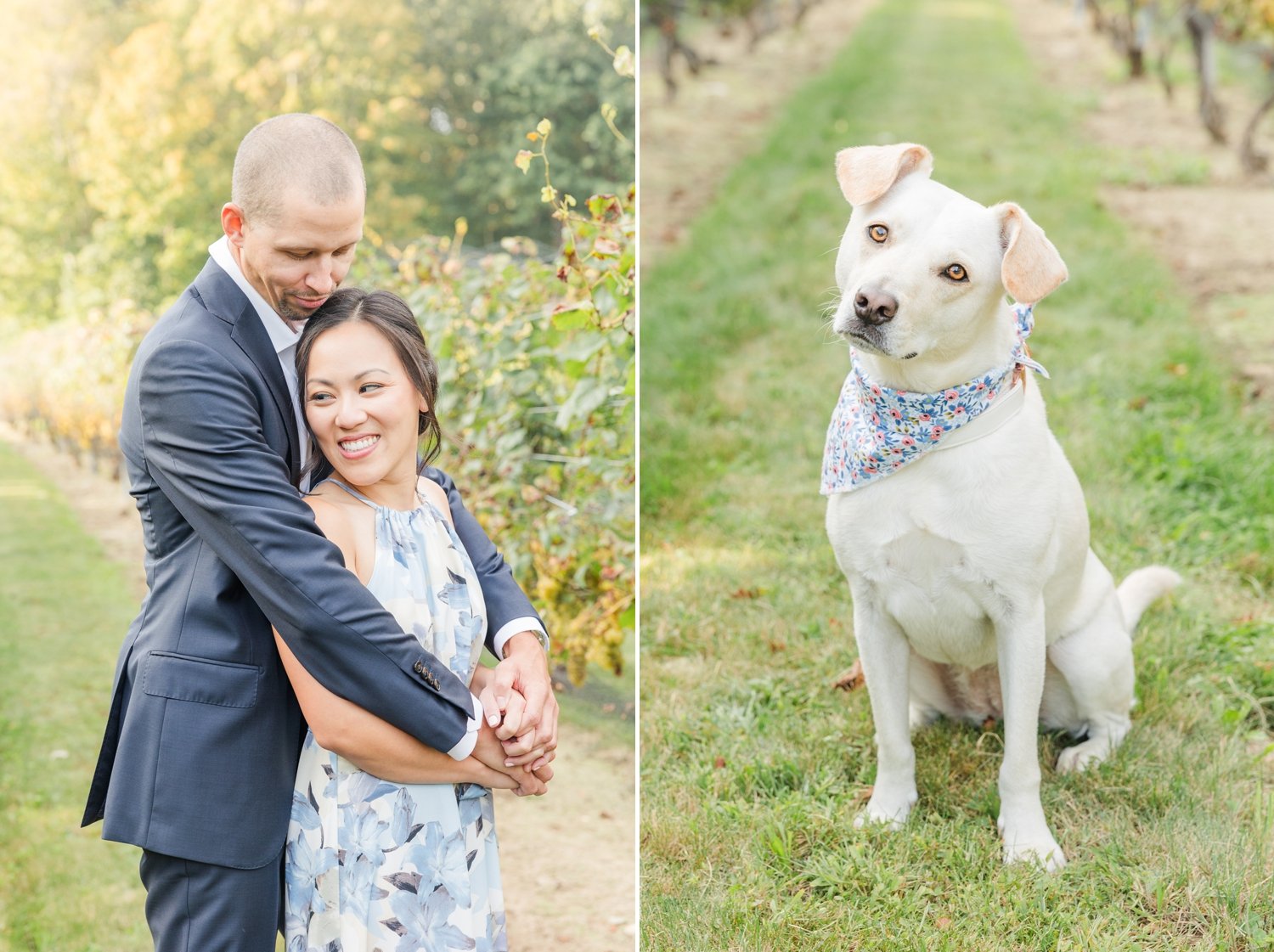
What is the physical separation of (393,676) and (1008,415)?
149 cm

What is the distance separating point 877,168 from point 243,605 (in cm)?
160

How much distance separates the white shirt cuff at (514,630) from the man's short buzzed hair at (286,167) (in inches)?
36.3

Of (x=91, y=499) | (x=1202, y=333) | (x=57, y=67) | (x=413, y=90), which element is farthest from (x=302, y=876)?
(x=1202, y=333)

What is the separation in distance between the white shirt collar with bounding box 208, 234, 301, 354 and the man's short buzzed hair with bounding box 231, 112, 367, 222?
3.2 inches

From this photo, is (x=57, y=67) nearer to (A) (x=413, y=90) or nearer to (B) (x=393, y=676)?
(A) (x=413, y=90)

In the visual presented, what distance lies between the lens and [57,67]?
516 centimetres

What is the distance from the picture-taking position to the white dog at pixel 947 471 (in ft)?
8.06

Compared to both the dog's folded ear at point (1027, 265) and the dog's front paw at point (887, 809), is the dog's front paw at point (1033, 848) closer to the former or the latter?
the dog's front paw at point (887, 809)

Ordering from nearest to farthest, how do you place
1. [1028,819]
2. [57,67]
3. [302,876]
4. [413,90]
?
1. [302,876]
2. [1028,819]
3. [57,67]
4. [413,90]

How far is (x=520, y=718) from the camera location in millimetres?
2283

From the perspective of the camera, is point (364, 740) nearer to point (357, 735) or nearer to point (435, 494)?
point (357, 735)

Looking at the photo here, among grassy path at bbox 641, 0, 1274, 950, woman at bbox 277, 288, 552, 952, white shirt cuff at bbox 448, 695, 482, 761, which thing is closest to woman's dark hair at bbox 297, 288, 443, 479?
woman at bbox 277, 288, 552, 952

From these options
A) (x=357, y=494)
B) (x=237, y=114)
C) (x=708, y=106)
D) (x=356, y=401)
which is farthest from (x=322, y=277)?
(x=708, y=106)

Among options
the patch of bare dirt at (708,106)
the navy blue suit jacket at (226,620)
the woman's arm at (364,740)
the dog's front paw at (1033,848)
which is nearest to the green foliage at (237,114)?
the patch of bare dirt at (708,106)
